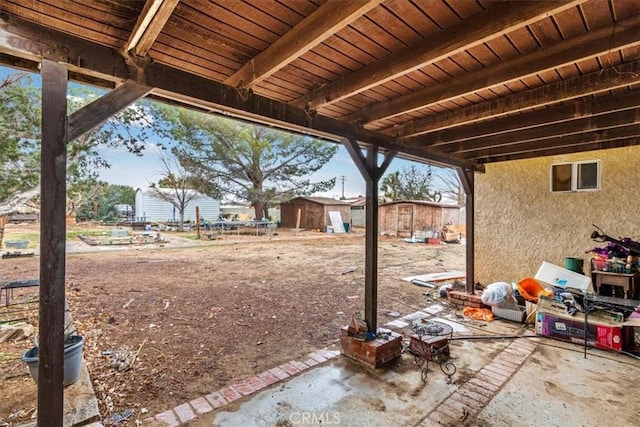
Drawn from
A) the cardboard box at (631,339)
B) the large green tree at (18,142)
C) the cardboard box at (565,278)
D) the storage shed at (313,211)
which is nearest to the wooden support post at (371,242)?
the cardboard box at (565,278)

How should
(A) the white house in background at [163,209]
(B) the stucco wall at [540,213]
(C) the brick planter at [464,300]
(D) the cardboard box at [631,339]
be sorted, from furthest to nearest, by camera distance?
(A) the white house in background at [163,209] → (C) the brick planter at [464,300] → (B) the stucco wall at [540,213] → (D) the cardboard box at [631,339]

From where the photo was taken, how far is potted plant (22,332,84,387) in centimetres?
224

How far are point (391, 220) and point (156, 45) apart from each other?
16.4m

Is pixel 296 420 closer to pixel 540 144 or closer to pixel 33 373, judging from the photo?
pixel 33 373

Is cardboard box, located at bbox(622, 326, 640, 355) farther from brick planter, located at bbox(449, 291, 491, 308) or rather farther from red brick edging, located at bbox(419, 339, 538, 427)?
brick planter, located at bbox(449, 291, 491, 308)

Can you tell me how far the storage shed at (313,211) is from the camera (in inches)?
766

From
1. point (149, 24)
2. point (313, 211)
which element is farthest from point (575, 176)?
point (313, 211)

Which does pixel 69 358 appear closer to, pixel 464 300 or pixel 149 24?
pixel 149 24

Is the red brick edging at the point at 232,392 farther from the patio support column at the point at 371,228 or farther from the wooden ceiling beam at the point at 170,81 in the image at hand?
the wooden ceiling beam at the point at 170,81

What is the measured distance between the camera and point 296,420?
7.06ft

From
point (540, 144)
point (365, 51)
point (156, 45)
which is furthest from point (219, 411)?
point (540, 144)

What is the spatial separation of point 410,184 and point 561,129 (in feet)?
70.2

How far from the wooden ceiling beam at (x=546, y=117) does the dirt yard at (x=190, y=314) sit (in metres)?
2.59

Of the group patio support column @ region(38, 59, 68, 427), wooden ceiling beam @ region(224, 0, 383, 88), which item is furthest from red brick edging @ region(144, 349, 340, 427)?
wooden ceiling beam @ region(224, 0, 383, 88)
